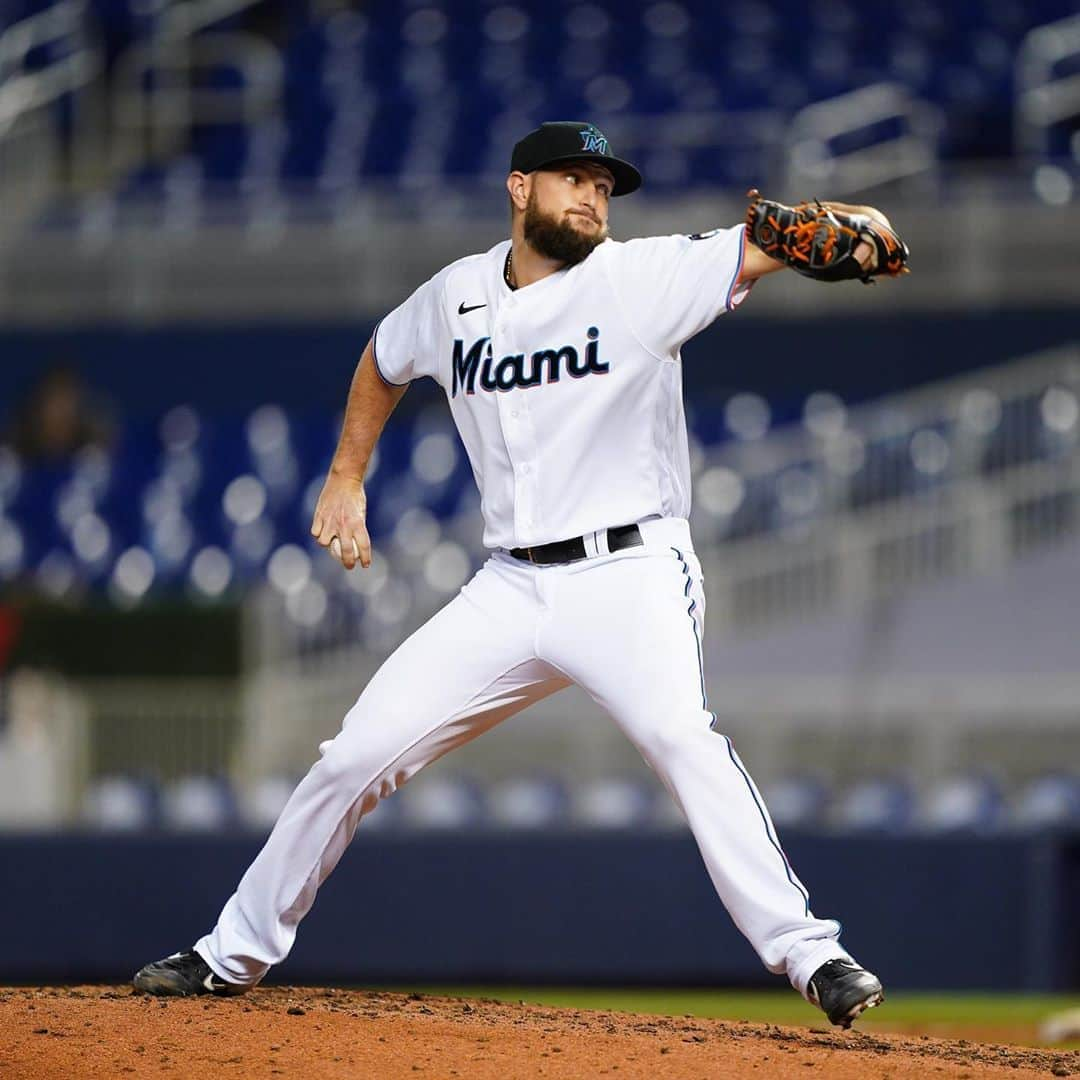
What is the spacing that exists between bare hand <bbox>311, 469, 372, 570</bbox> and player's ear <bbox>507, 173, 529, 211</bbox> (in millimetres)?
800

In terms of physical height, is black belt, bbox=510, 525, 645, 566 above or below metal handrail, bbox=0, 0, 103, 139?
below

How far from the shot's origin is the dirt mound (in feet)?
15.0

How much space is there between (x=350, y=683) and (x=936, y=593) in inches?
145

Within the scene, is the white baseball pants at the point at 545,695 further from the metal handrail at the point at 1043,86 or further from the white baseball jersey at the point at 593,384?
the metal handrail at the point at 1043,86

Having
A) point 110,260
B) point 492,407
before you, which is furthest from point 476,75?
point 492,407

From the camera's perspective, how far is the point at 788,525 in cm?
1346

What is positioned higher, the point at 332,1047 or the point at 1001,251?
the point at 1001,251

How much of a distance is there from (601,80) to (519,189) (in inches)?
500

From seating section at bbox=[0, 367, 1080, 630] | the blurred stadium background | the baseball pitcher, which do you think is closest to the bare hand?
the baseball pitcher

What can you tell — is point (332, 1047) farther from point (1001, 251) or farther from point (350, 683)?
point (1001, 251)

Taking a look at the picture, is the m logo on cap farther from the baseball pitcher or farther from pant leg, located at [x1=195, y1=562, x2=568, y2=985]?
pant leg, located at [x1=195, y1=562, x2=568, y2=985]

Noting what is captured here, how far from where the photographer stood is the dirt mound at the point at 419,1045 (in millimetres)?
4570

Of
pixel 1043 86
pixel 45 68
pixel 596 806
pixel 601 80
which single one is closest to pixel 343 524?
pixel 596 806

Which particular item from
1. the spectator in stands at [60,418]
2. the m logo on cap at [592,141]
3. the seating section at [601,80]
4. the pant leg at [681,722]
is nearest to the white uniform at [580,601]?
the pant leg at [681,722]
